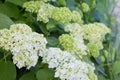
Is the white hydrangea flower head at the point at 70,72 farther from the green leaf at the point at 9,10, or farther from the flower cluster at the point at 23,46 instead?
the green leaf at the point at 9,10

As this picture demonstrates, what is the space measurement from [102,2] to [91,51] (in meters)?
0.76

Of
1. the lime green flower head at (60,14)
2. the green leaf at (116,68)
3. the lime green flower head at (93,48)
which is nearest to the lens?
the lime green flower head at (60,14)

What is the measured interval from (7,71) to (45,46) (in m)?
0.13

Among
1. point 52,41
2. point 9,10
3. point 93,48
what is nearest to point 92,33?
point 93,48

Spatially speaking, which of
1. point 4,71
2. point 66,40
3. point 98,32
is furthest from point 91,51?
point 4,71

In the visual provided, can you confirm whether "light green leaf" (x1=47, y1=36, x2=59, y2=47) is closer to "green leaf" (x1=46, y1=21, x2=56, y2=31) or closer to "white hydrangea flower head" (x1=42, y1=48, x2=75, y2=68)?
"green leaf" (x1=46, y1=21, x2=56, y2=31)

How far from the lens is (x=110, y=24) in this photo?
1.87 metres

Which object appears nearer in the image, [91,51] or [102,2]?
[91,51]

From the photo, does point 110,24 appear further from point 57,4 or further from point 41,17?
point 41,17

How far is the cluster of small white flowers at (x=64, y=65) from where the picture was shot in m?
0.79

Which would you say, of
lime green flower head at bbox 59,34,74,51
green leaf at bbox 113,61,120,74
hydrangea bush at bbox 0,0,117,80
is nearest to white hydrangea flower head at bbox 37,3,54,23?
hydrangea bush at bbox 0,0,117,80

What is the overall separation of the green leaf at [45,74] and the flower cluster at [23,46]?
4 centimetres

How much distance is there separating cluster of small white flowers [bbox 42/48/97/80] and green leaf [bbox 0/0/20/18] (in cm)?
35

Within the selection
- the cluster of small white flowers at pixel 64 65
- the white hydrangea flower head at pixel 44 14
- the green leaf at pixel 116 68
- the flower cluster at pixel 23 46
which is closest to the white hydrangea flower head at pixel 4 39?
the flower cluster at pixel 23 46
